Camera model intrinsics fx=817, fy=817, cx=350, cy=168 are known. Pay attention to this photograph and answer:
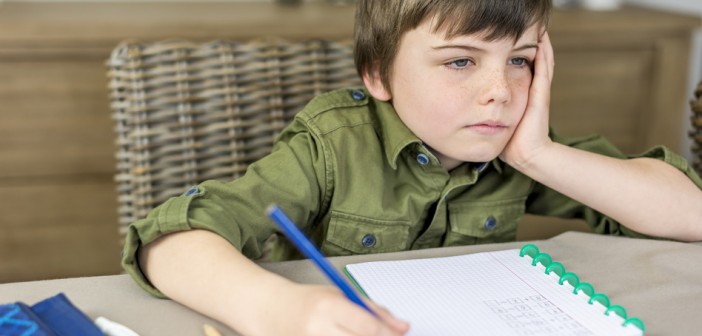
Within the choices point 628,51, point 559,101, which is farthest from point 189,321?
point 628,51

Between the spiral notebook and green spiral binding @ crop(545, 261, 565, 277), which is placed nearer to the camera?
the spiral notebook

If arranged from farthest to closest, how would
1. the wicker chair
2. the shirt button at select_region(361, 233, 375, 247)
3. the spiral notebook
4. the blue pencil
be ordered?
the wicker chair → the shirt button at select_region(361, 233, 375, 247) → the spiral notebook → the blue pencil

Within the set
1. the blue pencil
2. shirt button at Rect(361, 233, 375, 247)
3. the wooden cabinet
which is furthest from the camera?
the wooden cabinet

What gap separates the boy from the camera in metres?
0.89

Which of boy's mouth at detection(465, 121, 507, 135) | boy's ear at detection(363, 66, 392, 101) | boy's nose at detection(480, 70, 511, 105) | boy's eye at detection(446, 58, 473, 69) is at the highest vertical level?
boy's eye at detection(446, 58, 473, 69)

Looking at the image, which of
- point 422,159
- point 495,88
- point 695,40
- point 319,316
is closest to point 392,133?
point 422,159

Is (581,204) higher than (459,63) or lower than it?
lower

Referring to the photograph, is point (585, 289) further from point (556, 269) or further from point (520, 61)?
point (520, 61)

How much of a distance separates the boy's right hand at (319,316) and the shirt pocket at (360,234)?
0.31 m

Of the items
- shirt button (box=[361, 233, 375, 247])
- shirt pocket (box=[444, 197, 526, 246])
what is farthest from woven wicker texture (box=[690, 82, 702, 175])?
shirt button (box=[361, 233, 375, 247])

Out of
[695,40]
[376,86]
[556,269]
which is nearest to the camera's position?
[556,269]

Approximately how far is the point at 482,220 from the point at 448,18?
0.29m

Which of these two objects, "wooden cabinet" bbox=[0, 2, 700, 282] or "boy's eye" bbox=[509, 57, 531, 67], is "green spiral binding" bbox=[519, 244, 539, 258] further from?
"wooden cabinet" bbox=[0, 2, 700, 282]

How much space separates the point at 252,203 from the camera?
873 mm
